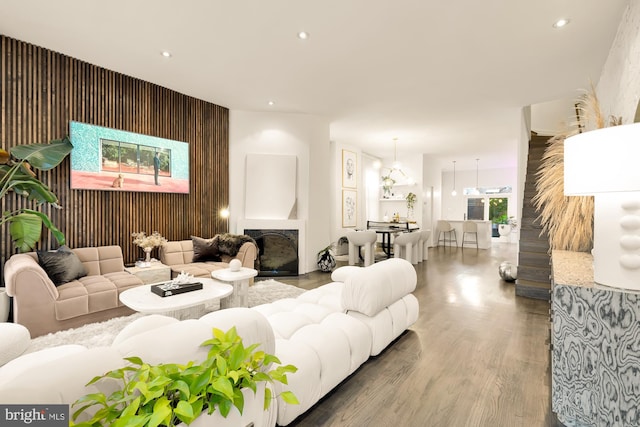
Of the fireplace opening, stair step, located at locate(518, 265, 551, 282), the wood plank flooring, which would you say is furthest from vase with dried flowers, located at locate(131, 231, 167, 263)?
stair step, located at locate(518, 265, 551, 282)

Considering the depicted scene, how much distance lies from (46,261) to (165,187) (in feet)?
6.02

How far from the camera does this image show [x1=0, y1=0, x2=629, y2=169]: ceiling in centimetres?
272

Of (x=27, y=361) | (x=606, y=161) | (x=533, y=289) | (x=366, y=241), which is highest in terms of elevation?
(x=606, y=161)

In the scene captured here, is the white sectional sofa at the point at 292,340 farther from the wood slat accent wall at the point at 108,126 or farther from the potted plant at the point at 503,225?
the potted plant at the point at 503,225

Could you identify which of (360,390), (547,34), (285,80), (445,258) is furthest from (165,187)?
(445,258)

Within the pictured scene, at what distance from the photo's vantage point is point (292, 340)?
1876 mm

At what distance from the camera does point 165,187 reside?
464 centimetres

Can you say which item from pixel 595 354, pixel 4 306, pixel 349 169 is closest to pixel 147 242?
pixel 4 306

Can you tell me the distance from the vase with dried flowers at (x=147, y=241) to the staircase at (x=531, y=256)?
5.30 metres

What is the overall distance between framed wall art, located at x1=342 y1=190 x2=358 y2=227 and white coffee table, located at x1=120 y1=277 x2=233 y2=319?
16.7ft

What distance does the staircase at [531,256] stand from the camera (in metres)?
4.28

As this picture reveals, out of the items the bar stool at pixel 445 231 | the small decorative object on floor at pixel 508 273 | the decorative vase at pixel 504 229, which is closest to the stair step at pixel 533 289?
the small decorative object on floor at pixel 508 273

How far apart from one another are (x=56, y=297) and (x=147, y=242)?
137 cm

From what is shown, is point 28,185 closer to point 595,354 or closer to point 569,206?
point 595,354
